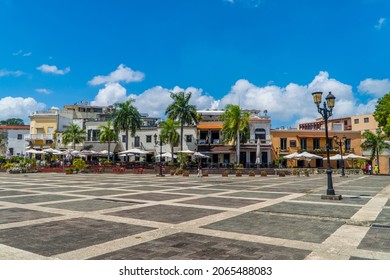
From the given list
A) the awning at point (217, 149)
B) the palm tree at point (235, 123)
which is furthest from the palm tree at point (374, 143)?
the awning at point (217, 149)

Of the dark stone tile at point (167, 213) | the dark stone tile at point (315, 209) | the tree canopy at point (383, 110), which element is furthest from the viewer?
the tree canopy at point (383, 110)

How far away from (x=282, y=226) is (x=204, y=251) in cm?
309

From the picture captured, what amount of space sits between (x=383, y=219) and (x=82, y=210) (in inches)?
373

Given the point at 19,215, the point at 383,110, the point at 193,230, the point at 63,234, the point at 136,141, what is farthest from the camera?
the point at 136,141

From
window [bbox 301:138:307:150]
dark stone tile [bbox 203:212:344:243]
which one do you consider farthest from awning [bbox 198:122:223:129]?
dark stone tile [bbox 203:212:344:243]

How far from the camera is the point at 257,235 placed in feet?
23.0

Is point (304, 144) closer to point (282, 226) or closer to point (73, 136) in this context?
point (73, 136)

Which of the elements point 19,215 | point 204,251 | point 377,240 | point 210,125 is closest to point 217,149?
point 210,125

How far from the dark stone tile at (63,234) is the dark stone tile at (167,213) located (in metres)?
1.10

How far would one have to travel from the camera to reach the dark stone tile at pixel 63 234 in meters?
6.05

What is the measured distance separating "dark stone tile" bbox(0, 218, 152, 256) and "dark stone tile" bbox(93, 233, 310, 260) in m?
1.02

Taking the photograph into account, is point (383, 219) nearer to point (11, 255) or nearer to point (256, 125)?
point (11, 255)

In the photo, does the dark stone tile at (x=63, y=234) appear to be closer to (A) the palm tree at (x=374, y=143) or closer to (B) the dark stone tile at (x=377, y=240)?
(B) the dark stone tile at (x=377, y=240)

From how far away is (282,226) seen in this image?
800 centimetres
